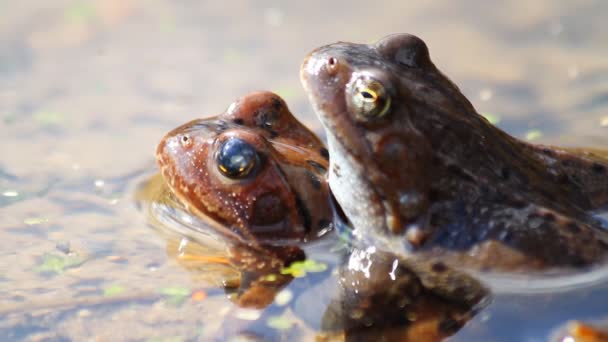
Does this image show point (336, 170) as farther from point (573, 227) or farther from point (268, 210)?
point (573, 227)

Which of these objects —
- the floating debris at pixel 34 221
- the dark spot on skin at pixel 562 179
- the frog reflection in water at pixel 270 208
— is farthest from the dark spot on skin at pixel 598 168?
the floating debris at pixel 34 221

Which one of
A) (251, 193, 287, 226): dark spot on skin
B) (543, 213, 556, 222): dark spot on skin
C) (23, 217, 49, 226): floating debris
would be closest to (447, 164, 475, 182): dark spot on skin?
(543, 213, 556, 222): dark spot on skin

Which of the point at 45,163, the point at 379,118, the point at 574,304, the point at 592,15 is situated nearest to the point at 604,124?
the point at 592,15

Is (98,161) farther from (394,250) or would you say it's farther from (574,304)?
(574,304)

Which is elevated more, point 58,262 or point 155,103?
point 155,103

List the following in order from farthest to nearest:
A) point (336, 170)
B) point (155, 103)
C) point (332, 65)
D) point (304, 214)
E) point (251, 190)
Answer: point (155, 103) < point (304, 214) < point (251, 190) < point (336, 170) < point (332, 65)

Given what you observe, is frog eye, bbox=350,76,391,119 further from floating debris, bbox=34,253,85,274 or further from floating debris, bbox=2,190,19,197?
floating debris, bbox=2,190,19,197

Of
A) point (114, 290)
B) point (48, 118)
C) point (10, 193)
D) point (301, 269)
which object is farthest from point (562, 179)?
point (48, 118)

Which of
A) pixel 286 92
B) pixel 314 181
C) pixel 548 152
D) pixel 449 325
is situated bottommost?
pixel 449 325
